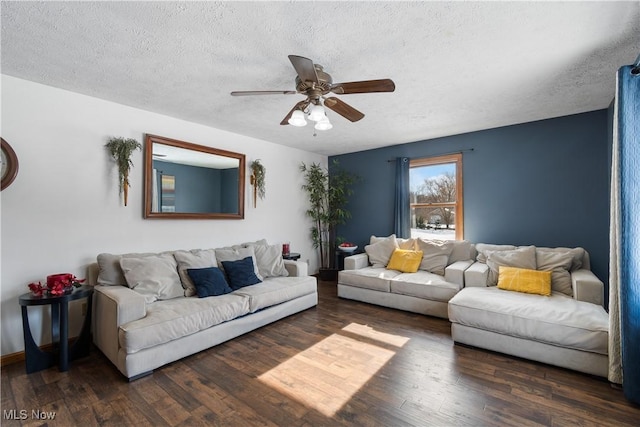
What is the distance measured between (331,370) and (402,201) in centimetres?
334

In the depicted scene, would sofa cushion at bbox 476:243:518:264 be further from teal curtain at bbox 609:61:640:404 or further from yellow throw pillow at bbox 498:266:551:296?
teal curtain at bbox 609:61:640:404

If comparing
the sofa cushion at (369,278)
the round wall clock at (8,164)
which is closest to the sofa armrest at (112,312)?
the round wall clock at (8,164)

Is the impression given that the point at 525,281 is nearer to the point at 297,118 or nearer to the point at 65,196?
the point at 297,118

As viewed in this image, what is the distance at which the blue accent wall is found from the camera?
3.53 meters

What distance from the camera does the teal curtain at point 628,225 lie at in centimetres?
192

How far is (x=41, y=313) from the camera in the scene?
2.66 meters

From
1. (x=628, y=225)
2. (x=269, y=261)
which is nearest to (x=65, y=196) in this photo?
(x=269, y=261)

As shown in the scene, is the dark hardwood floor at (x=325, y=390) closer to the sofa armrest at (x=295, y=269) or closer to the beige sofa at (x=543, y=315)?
the beige sofa at (x=543, y=315)

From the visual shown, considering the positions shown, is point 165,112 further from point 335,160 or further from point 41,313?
point 335,160

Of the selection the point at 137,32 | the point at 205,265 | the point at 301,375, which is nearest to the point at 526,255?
the point at 301,375

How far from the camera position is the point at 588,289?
277 cm

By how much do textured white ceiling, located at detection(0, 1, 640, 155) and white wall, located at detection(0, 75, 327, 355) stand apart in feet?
0.76

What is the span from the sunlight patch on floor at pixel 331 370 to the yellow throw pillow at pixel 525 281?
1.38m

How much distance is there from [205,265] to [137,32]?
231 centimetres
